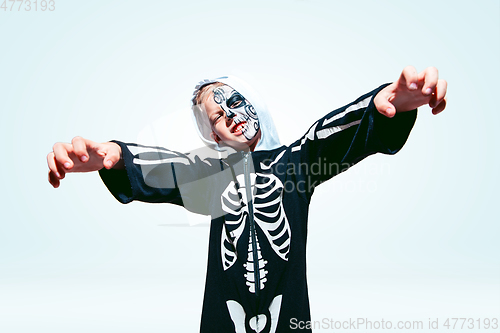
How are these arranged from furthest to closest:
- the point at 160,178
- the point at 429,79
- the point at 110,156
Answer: the point at 160,178 → the point at 110,156 → the point at 429,79

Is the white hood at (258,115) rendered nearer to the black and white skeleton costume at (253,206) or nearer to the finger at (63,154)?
the black and white skeleton costume at (253,206)

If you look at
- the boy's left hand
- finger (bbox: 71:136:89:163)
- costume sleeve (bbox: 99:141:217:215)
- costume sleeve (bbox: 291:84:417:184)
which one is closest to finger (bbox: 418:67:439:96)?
the boy's left hand

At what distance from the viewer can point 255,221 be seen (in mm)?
1286

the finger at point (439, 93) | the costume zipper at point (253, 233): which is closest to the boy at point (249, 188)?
the costume zipper at point (253, 233)

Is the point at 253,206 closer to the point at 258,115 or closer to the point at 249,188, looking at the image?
the point at 249,188

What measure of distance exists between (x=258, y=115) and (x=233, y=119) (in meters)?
0.09

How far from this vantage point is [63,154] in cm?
104

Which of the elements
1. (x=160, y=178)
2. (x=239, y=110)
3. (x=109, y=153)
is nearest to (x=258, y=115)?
(x=239, y=110)

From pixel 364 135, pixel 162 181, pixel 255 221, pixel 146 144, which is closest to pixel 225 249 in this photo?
pixel 255 221

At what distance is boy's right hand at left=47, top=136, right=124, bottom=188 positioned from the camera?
1.04 metres

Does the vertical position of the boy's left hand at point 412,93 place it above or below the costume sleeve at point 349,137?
above

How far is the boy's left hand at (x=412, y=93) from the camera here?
964 millimetres

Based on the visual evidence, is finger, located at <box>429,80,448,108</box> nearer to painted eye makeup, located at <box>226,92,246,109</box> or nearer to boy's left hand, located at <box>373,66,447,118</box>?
boy's left hand, located at <box>373,66,447,118</box>

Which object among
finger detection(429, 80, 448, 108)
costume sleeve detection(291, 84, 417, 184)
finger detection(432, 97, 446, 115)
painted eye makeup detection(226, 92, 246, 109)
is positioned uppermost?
painted eye makeup detection(226, 92, 246, 109)
